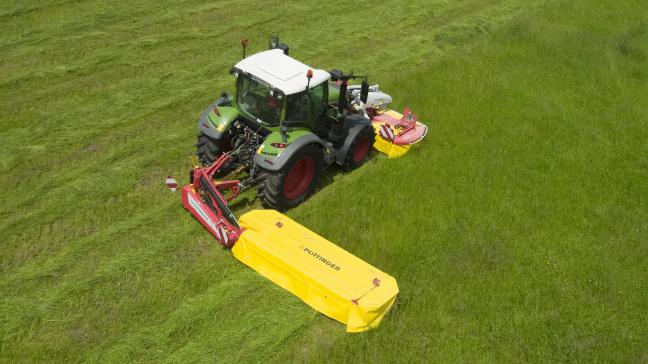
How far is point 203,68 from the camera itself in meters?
12.9

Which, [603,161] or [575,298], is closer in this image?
[575,298]

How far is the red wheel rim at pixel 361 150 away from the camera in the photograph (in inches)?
385

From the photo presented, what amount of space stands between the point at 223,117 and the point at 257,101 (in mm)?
556

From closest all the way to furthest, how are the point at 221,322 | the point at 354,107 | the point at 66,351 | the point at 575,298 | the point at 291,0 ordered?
1. the point at 66,351
2. the point at 221,322
3. the point at 575,298
4. the point at 354,107
5. the point at 291,0

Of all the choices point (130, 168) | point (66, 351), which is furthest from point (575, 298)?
point (130, 168)

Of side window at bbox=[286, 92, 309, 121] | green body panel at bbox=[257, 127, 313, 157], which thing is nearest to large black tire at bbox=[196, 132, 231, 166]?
green body panel at bbox=[257, 127, 313, 157]

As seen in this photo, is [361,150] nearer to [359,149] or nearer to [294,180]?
[359,149]

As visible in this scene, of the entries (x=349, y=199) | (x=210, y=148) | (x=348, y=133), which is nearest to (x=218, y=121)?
(x=210, y=148)

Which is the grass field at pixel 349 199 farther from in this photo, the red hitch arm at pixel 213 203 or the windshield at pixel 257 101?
the windshield at pixel 257 101

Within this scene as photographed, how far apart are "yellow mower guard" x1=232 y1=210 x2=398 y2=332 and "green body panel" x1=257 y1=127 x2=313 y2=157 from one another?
821mm

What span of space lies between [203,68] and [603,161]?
26.3ft

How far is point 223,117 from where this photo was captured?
890 cm

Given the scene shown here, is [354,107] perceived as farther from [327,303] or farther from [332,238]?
[327,303]

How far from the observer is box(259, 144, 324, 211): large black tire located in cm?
835
